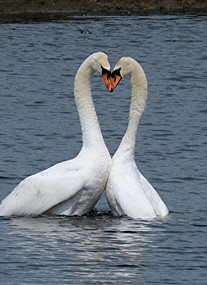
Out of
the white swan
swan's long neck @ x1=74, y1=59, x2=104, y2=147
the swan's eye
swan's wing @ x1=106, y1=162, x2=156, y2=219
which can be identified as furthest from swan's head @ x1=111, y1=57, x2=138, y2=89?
swan's wing @ x1=106, y1=162, x2=156, y2=219

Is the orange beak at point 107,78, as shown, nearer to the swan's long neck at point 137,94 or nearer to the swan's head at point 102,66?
the swan's head at point 102,66

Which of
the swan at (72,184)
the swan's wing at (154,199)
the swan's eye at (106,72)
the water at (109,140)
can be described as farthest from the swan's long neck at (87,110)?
the water at (109,140)

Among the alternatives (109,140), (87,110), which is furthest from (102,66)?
(109,140)

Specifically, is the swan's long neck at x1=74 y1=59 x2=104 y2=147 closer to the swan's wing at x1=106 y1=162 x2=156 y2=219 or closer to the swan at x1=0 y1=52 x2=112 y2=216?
the swan at x1=0 y1=52 x2=112 y2=216

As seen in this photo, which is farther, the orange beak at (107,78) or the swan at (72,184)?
the orange beak at (107,78)

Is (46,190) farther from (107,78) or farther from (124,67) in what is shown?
(124,67)

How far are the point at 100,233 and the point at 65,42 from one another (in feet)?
60.1

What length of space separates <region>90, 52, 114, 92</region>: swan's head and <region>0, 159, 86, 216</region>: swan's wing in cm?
99

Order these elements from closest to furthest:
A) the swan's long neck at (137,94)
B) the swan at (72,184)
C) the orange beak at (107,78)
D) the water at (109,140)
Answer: the water at (109,140)
the swan at (72,184)
the orange beak at (107,78)
the swan's long neck at (137,94)

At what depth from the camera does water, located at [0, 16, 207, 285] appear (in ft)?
42.8

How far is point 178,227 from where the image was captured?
570 inches

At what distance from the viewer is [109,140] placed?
1977cm

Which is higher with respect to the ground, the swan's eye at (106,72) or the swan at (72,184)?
the swan's eye at (106,72)

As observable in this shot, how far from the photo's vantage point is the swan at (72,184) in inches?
566
